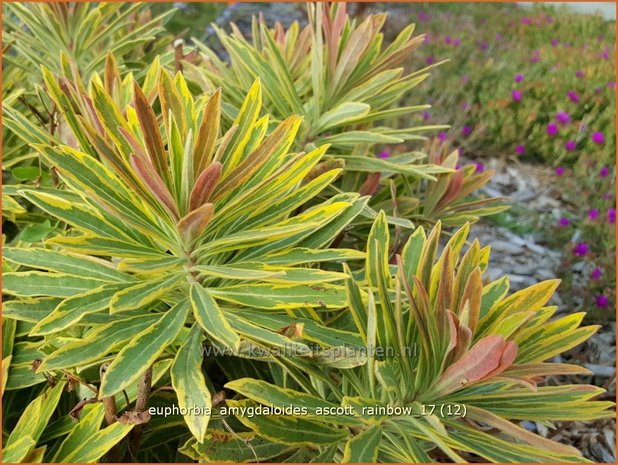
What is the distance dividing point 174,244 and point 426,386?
1.78ft

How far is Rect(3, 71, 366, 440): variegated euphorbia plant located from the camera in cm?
103

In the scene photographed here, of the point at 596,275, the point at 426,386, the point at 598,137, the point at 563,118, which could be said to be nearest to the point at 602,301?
the point at 596,275

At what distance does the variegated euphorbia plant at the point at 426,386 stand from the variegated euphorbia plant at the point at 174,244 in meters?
0.11

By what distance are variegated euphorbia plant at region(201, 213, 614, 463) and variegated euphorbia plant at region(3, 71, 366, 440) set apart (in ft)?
0.35

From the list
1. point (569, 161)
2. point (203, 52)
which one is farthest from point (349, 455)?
point (569, 161)

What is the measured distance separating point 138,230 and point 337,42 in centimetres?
84

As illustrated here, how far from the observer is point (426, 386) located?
3.76 feet

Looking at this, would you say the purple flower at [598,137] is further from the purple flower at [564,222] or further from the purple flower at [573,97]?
the purple flower at [564,222]

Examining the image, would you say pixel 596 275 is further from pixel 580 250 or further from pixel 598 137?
pixel 598 137

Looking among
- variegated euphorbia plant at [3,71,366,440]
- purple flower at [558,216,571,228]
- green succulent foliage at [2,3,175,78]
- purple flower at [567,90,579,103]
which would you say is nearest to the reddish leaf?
variegated euphorbia plant at [3,71,366,440]

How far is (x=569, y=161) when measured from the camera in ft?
15.0

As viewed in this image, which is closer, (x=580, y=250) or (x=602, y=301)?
(x=602, y=301)

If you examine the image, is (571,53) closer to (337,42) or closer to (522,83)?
(522,83)

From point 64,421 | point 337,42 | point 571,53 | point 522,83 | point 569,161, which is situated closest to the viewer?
point 64,421
